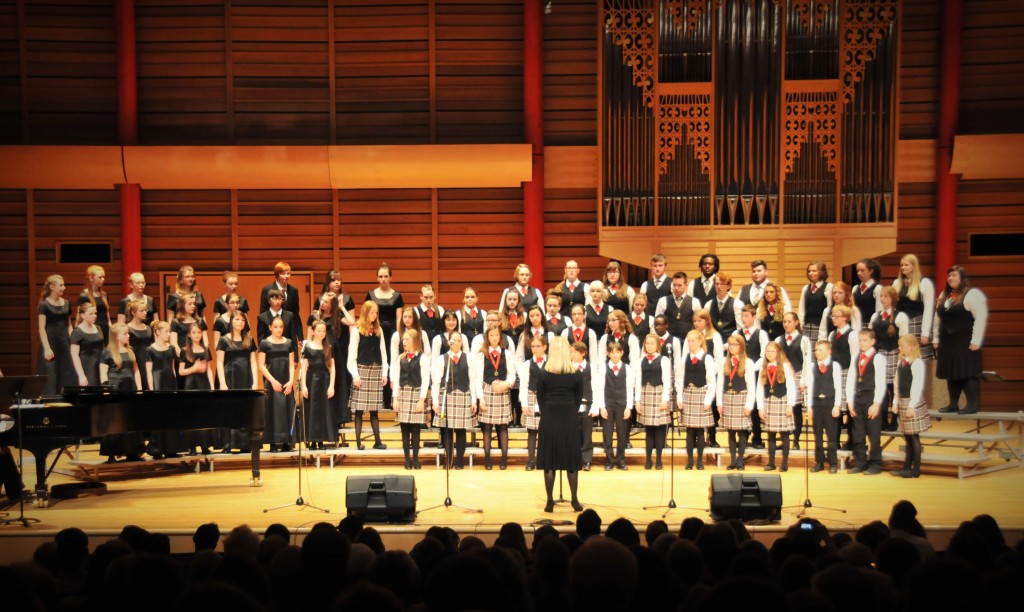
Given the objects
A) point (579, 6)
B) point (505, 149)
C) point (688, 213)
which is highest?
point (579, 6)

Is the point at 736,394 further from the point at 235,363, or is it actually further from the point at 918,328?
the point at 235,363

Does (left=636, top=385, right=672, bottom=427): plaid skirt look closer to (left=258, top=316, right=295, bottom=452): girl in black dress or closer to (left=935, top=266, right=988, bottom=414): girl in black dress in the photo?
(left=935, top=266, right=988, bottom=414): girl in black dress

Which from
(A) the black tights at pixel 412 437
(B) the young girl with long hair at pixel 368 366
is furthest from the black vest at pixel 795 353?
(B) the young girl with long hair at pixel 368 366

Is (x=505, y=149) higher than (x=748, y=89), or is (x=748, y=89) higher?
(x=748, y=89)

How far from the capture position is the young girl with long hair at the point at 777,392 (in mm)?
7622

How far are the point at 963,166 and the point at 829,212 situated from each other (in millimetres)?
1460

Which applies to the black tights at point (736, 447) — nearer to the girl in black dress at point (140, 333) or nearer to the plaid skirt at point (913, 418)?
the plaid skirt at point (913, 418)

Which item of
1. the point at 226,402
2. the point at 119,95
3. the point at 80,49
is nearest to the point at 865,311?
the point at 226,402

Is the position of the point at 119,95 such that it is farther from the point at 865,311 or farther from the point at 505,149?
the point at 865,311

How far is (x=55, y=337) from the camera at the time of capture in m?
8.57

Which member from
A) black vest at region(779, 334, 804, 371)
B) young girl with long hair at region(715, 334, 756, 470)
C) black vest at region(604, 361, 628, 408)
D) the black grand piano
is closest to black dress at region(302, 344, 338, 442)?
the black grand piano

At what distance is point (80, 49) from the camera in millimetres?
10469

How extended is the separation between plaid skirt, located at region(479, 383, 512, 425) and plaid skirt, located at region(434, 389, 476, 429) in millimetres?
118

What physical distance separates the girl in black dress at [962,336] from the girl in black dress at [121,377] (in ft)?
22.5
